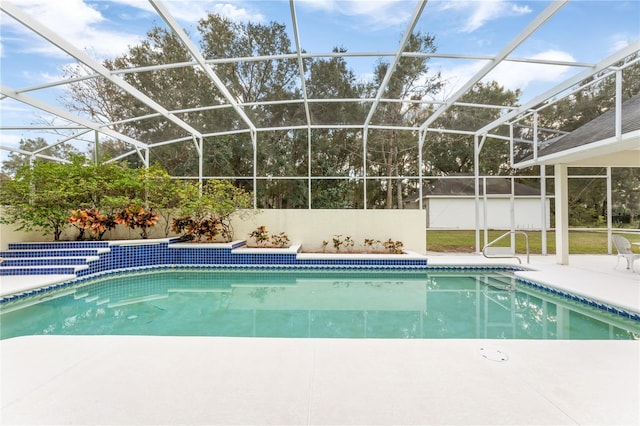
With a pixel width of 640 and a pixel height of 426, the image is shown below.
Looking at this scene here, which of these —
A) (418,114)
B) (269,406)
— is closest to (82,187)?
(269,406)

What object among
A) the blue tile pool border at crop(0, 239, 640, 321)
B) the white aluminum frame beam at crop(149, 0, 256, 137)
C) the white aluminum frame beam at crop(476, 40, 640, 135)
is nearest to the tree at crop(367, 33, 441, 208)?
the white aluminum frame beam at crop(476, 40, 640, 135)

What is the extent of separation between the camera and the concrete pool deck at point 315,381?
77.7 inches

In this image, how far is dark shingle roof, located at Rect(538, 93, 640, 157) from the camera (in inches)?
225

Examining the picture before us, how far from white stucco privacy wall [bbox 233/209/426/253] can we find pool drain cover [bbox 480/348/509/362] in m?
6.97

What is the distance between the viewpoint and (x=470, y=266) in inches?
309

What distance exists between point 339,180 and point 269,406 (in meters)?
9.23

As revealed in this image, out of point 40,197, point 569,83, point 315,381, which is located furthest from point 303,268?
point 569,83

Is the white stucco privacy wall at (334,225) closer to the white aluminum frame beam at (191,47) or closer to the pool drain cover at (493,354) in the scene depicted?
the white aluminum frame beam at (191,47)

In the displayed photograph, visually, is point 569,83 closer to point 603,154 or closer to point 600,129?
point 600,129

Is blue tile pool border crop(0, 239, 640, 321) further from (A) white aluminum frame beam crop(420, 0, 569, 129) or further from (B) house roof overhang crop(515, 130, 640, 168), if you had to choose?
(A) white aluminum frame beam crop(420, 0, 569, 129)

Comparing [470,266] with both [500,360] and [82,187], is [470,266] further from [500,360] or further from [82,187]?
[82,187]

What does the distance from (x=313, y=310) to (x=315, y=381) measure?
101 inches

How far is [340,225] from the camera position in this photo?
32.6ft

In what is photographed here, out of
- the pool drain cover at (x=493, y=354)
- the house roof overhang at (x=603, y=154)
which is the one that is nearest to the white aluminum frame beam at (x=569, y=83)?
the house roof overhang at (x=603, y=154)
